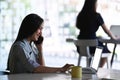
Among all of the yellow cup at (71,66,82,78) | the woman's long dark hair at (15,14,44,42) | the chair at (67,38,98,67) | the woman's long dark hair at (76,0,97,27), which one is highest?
the woman's long dark hair at (76,0,97,27)

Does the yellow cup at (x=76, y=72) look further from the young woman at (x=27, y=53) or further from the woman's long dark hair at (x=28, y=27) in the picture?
the woman's long dark hair at (x=28, y=27)

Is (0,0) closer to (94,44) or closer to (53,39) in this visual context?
(53,39)

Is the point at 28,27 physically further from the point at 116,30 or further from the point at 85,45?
the point at 116,30

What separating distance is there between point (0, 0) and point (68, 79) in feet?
17.2

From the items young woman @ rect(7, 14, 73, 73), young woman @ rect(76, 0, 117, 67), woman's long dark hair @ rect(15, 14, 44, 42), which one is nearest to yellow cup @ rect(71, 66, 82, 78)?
young woman @ rect(7, 14, 73, 73)

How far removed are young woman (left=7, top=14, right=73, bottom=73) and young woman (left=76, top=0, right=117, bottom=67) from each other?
2476 mm

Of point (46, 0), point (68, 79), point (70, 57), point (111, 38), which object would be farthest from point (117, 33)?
point (68, 79)

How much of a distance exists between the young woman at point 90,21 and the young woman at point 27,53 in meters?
2.48

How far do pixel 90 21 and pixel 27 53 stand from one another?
2.72 m

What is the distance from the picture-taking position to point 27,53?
2.45 metres

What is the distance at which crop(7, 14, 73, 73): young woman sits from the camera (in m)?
2.37

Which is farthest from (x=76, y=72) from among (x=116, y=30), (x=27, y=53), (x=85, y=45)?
(x=116, y=30)

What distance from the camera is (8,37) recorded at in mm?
7176

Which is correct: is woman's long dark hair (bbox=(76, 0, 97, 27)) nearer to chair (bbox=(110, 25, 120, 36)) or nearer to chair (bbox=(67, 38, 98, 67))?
chair (bbox=(67, 38, 98, 67))
